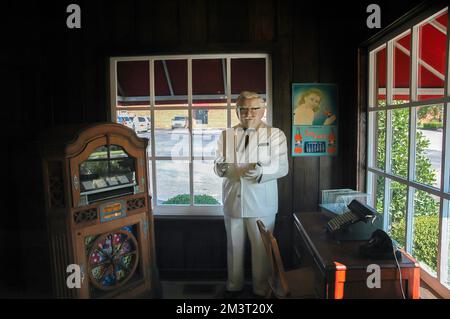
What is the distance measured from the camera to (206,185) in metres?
3.11

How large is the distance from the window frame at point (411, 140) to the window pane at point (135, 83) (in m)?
1.90

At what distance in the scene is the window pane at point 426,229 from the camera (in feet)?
5.60

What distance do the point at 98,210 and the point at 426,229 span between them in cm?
197

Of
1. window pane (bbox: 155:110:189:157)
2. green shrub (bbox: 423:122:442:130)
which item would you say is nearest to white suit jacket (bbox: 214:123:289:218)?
window pane (bbox: 155:110:189:157)

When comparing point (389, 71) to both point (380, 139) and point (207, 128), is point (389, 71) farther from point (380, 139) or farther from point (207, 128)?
point (207, 128)

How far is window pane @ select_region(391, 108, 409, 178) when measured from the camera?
203cm

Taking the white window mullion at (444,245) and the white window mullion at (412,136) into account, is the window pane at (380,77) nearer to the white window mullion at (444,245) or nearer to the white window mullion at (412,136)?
the white window mullion at (412,136)

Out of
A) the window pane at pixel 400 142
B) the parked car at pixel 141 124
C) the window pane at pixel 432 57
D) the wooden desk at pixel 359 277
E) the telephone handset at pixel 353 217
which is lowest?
the wooden desk at pixel 359 277

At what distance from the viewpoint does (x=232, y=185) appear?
8.70 ft

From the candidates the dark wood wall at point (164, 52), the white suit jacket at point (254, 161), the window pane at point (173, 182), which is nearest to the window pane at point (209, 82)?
the dark wood wall at point (164, 52)

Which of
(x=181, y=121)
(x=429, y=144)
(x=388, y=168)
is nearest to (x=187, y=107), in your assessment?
(x=181, y=121)

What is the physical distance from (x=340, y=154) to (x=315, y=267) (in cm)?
139
